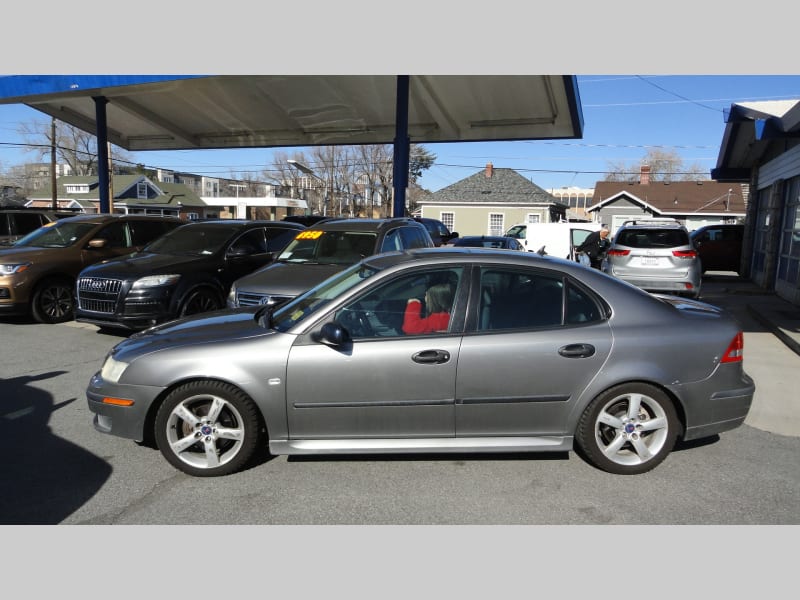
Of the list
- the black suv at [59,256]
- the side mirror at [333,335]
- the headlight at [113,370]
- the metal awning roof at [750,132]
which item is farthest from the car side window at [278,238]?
the metal awning roof at [750,132]

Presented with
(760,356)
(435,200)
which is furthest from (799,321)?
(435,200)

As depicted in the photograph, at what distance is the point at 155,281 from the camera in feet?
25.5

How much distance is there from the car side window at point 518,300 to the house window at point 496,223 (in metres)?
34.9

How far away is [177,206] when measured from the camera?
182ft

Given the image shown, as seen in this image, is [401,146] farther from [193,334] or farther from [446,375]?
[446,375]

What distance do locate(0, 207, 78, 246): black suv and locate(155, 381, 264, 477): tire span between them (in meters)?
12.9

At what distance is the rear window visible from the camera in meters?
11.3

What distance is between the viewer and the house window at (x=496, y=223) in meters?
38.4

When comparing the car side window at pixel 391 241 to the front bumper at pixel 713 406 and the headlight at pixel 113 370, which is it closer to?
the headlight at pixel 113 370

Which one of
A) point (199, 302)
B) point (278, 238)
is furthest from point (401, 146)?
point (199, 302)

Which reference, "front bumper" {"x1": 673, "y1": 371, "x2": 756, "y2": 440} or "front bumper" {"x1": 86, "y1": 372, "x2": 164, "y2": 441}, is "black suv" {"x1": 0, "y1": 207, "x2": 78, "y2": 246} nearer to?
"front bumper" {"x1": 86, "y1": 372, "x2": 164, "y2": 441}

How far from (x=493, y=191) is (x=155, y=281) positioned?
3383 cm

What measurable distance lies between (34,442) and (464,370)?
3.42 meters

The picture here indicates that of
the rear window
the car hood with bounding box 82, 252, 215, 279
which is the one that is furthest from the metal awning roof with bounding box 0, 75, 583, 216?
the car hood with bounding box 82, 252, 215, 279
